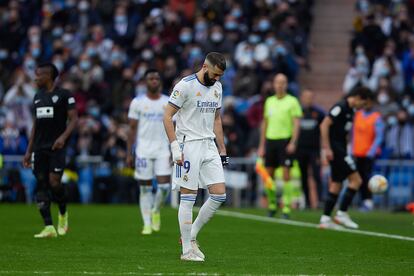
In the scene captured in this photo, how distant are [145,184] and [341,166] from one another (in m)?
3.35

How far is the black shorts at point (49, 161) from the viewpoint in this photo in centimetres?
1575

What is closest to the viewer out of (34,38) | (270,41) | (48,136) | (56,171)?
(56,171)

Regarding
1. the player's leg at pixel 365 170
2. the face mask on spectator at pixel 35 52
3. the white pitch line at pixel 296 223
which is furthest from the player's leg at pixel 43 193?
the face mask on spectator at pixel 35 52

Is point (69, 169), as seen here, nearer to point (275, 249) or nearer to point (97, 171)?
point (97, 171)

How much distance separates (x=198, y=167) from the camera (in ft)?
41.9

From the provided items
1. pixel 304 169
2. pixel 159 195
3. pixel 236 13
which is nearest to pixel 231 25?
pixel 236 13

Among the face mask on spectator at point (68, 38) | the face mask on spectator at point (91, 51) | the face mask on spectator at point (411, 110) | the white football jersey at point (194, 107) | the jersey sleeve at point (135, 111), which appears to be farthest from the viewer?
the face mask on spectator at point (68, 38)

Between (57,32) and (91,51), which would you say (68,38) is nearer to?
(57,32)

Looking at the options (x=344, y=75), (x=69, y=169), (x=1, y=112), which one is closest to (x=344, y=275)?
(x=69, y=169)

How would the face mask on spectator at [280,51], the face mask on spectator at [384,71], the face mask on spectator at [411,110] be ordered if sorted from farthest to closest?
the face mask on spectator at [280,51], the face mask on spectator at [384,71], the face mask on spectator at [411,110]

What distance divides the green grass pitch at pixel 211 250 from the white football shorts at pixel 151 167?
2.95ft

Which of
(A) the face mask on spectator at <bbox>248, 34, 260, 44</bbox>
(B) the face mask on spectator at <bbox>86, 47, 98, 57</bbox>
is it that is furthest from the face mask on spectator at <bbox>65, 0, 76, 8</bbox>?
(A) the face mask on spectator at <bbox>248, 34, 260, 44</bbox>

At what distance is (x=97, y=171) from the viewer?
89.6ft

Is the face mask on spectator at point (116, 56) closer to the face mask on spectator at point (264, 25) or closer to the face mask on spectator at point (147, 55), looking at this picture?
the face mask on spectator at point (147, 55)
